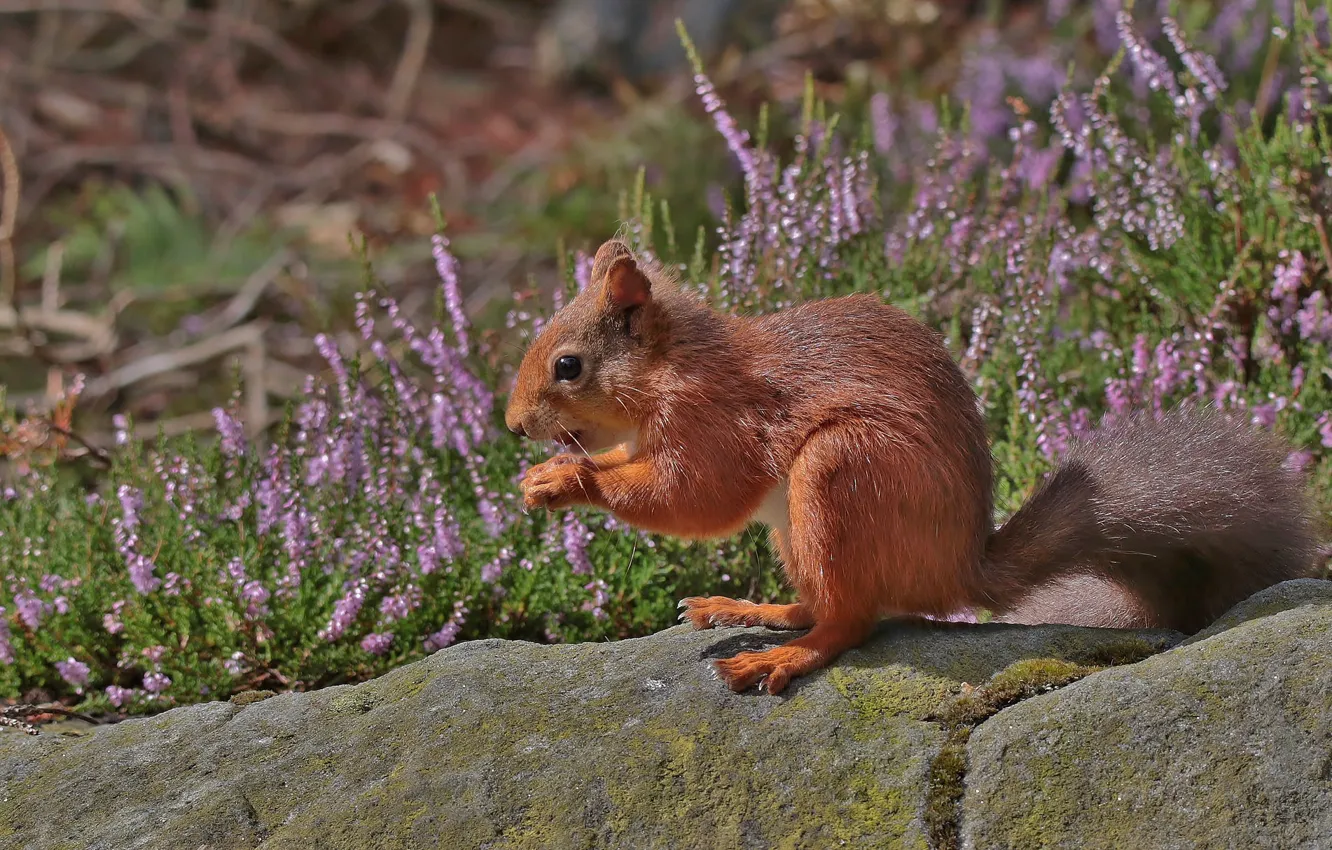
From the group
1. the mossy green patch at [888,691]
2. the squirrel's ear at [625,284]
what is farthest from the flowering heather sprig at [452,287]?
the mossy green patch at [888,691]

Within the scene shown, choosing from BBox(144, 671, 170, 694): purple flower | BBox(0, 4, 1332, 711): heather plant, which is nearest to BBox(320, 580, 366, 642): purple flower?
BBox(0, 4, 1332, 711): heather plant

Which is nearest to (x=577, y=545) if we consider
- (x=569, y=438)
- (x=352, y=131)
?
(x=569, y=438)

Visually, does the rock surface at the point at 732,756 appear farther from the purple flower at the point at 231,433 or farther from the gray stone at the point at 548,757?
the purple flower at the point at 231,433

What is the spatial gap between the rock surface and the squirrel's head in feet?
1.49

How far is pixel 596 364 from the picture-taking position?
2.74 meters

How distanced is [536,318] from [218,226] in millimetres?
5615

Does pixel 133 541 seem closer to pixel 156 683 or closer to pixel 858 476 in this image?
pixel 156 683

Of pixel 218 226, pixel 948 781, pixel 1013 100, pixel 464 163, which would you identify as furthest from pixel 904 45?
pixel 948 781

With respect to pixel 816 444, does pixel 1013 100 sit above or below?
above

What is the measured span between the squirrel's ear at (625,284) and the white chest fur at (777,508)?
454 mm

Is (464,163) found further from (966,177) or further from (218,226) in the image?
(966,177)

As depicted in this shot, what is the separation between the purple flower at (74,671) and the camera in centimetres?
326

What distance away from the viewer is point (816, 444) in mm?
2572

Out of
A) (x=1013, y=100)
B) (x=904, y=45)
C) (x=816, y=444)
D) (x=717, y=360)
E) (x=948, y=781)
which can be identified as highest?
(x=904, y=45)
